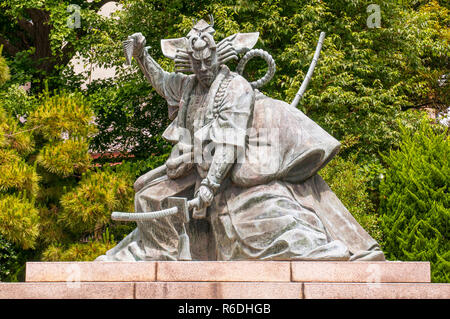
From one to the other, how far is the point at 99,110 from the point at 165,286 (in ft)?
38.0

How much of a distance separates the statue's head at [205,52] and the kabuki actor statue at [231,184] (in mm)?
10

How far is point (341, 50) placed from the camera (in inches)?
628

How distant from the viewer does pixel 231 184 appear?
685cm

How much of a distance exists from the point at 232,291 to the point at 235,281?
0.15 m

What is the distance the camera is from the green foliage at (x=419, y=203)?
1229 cm

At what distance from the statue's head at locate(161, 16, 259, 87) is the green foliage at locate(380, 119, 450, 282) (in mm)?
6164

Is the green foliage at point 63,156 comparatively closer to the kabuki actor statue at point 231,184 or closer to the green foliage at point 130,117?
the green foliage at point 130,117

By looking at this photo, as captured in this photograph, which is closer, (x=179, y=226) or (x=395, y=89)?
(x=179, y=226)

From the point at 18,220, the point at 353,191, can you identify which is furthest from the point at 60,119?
the point at 353,191
